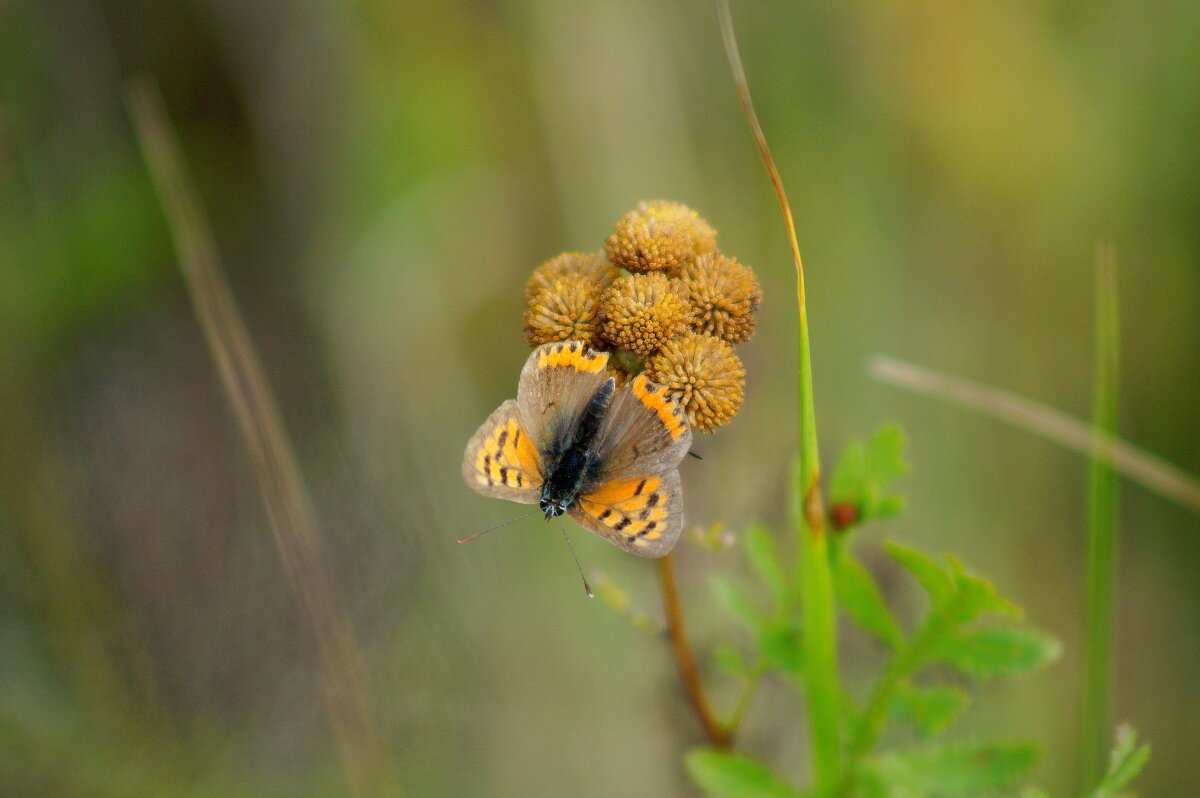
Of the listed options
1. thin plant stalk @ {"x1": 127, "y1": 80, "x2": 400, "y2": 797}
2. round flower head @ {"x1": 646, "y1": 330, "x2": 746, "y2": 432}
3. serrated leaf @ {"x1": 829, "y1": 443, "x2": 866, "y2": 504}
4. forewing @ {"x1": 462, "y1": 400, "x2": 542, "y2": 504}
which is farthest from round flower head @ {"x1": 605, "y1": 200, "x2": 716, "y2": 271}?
thin plant stalk @ {"x1": 127, "y1": 80, "x2": 400, "y2": 797}

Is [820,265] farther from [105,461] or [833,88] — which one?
[105,461]

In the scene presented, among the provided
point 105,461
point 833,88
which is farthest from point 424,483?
point 833,88

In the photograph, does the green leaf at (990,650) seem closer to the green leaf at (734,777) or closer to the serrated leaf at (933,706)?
the serrated leaf at (933,706)

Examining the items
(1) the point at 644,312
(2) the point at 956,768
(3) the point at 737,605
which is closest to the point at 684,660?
(3) the point at 737,605

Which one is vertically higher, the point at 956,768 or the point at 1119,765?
the point at 1119,765

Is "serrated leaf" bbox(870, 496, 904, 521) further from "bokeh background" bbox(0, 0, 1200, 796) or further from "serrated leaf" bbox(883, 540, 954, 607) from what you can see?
"bokeh background" bbox(0, 0, 1200, 796)

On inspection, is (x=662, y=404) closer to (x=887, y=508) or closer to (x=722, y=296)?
(x=722, y=296)
